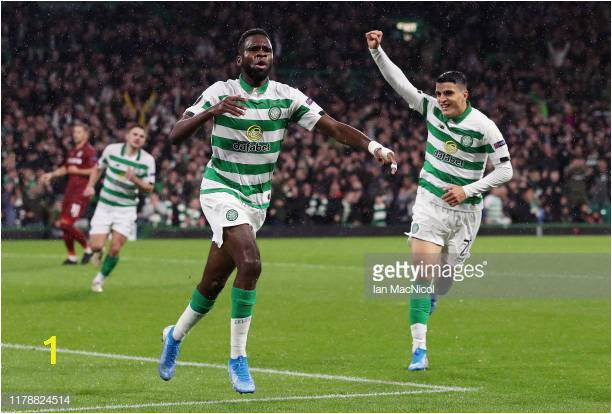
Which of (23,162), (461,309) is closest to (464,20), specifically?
(23,162)

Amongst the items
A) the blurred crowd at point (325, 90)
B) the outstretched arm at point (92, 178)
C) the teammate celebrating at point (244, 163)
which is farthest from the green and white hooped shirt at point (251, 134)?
the blurred crowd at point (325, 90)

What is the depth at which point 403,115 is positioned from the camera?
39031 mm

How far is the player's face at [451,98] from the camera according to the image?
1180 cm

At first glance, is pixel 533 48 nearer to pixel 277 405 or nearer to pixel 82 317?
pixel 82 317

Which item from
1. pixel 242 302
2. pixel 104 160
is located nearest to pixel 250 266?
pixel 242 302

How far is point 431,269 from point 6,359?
3.96 meters

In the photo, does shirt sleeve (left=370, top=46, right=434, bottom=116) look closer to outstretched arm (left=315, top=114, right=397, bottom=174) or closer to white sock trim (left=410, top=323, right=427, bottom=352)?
white sock trim (left=410, top=323, right=427, bottom=352)

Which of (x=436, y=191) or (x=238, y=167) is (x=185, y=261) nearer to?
(x=436, y=191)

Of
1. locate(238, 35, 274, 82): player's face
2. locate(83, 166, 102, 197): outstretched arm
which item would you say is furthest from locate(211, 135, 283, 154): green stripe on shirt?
locate(83, 166, 102, 197): outstretched arm

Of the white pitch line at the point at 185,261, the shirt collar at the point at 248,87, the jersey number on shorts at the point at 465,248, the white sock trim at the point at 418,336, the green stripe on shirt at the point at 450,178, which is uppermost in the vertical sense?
the shirt collar at the point at 248,87

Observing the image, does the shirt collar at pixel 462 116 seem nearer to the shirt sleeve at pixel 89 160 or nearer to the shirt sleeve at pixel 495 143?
the shirt sleeve at pixel 495 143

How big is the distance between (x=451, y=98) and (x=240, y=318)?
3.61m

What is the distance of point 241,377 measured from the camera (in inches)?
355

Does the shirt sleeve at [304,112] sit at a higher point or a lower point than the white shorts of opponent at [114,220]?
higher
